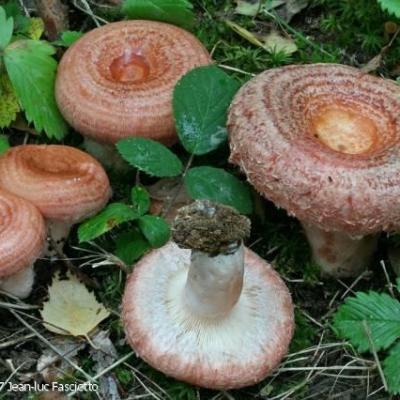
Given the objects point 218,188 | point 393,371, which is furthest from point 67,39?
point 393,371

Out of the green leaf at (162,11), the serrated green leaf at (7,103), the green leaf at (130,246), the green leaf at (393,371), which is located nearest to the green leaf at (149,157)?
the green leaf at (130,246)

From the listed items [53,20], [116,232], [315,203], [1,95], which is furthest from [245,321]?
[53,20]

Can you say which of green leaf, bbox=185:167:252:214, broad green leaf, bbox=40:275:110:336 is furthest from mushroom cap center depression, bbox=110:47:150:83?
broad green leaf, bbox=40:275:110:336

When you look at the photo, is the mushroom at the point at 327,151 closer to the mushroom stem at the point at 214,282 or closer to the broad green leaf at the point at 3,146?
the mushroom stem at the point at 214,282

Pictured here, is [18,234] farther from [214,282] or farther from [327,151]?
[327,151]

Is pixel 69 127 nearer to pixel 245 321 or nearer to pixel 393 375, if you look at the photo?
pixel 245 321
